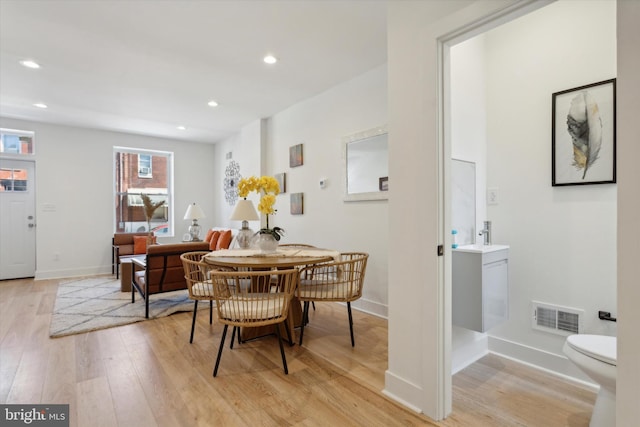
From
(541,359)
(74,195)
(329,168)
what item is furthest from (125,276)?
(541,359)

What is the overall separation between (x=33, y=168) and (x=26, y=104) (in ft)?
4.76

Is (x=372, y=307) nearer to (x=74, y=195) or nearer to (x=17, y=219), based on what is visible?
(x=74, y=195)

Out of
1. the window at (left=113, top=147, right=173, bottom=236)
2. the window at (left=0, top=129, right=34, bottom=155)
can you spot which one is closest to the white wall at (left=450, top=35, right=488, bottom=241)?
the window at (left=113, top=147, right=173, bottom=236)

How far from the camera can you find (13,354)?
2.53 m

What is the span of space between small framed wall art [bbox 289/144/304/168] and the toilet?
12.1ft

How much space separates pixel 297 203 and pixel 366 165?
4.68ft

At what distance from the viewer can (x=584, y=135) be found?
2.15m

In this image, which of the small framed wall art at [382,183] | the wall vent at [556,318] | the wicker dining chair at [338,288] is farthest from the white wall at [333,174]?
the wall vent at [556,318]

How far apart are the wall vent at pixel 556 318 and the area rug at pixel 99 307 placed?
338 cm

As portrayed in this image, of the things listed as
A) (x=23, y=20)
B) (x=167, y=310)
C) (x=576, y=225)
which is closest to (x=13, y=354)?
(x=167, y=310)

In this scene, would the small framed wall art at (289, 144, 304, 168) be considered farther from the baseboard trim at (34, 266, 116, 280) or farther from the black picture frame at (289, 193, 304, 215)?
the baseboard trim at (34, 266, 116, 280)

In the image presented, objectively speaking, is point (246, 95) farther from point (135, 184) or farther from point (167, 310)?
point (135, 184)

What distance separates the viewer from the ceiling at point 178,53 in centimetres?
253

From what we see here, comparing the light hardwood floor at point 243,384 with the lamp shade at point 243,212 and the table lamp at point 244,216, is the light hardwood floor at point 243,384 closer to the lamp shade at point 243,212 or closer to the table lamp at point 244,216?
the table lamp at point 244,216
